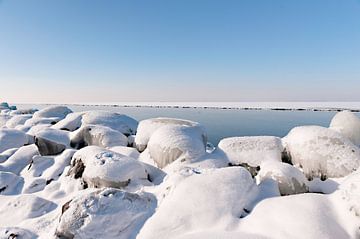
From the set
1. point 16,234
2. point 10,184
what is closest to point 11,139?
point 10,184

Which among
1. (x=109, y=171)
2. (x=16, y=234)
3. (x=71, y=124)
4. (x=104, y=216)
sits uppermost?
(x=71, y=124)

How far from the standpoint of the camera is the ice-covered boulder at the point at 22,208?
4902 millimetres

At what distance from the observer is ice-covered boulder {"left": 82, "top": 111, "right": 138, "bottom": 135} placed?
11.5 metres

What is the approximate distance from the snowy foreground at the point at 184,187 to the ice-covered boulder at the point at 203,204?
2 cm

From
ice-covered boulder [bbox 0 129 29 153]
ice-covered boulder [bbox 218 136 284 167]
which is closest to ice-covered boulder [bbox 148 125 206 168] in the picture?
ice-covered boulder [bbox 218 136 284 167]

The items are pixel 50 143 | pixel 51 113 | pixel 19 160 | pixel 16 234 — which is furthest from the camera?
pixel 51 113

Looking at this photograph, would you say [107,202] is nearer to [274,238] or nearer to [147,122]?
[274,238]

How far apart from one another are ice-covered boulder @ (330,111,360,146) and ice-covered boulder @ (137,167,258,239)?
5001 mm

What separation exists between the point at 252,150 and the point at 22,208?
604 centimetres

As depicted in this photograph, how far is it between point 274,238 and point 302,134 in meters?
4.30

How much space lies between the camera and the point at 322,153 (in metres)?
5.93

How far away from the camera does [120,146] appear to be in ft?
28.6

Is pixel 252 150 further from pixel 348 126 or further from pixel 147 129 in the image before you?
pixel 147 129

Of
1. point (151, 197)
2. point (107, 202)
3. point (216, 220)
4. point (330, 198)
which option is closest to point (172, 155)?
point (151, 197)
